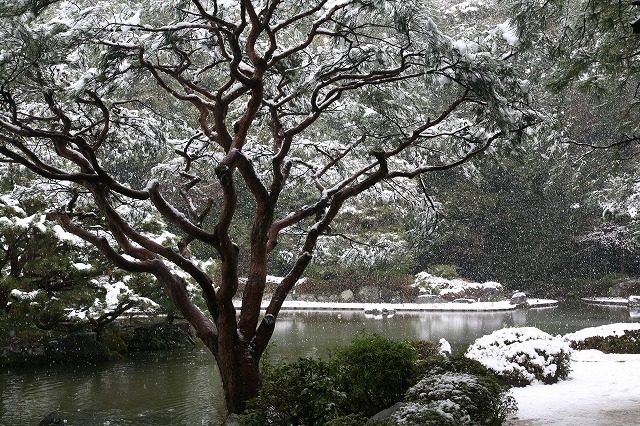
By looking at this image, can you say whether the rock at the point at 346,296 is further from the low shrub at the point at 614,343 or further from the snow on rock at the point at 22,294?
the snow on rock at the point at 22,294

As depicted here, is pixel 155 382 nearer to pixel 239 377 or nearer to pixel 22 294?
pixel 22 294

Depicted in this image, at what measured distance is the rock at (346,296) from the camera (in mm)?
26266

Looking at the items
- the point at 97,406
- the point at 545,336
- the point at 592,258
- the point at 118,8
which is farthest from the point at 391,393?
the point at 592,258

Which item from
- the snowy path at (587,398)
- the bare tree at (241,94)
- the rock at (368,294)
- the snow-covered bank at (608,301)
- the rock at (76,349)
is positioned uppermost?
the bare tree at (241,94)

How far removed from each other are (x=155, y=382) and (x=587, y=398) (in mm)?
6534

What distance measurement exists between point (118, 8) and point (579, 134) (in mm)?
26404

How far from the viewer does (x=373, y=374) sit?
5.74 metres

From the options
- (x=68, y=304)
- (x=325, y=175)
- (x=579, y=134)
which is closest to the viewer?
(x=325, y=175)

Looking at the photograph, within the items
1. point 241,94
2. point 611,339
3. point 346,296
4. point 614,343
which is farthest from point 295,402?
point 346,296

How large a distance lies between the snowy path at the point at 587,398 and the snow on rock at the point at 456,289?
1644cm

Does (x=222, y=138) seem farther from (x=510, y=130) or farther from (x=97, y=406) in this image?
(x=97, y=406)

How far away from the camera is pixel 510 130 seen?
223 inches

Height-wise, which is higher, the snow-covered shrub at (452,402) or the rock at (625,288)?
the rock at (625,288)

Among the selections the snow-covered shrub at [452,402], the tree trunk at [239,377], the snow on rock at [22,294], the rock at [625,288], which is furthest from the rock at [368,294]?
the snow-covered shrub at [452,402]
